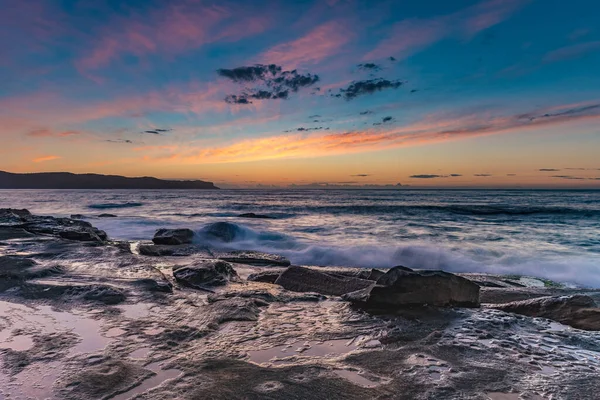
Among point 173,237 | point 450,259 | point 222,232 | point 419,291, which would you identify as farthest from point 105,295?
point 222,232

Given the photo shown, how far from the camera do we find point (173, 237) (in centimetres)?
1045

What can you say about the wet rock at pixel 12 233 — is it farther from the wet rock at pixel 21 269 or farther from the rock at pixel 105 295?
the rock at pixel 105 295

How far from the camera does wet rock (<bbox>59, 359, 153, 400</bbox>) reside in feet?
7.85

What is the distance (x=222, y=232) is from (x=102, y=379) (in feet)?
36.4

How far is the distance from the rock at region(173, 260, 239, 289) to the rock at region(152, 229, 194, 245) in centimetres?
448

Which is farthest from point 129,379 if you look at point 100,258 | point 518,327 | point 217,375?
point 100,258

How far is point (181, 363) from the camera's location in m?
2.89

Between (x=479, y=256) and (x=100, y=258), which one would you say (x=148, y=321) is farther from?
(x=479, y=256)

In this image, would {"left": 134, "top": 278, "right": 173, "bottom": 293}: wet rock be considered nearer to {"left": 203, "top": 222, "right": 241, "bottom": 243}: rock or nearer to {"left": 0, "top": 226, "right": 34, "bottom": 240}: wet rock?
{"left": 0, "top": 226, "right": 34, "bottom": 240}: wet rock

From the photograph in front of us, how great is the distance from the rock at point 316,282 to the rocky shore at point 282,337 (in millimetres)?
31

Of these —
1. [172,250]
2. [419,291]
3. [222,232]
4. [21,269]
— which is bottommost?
[222,232]

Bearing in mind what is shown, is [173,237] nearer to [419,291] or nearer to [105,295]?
[105,295]

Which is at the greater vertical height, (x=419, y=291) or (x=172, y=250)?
(x=419, y=291)

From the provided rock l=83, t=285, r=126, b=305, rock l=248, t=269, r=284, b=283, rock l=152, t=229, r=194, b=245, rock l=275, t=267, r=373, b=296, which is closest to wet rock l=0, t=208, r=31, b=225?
rock l=152, t=229, r=194, b=245
